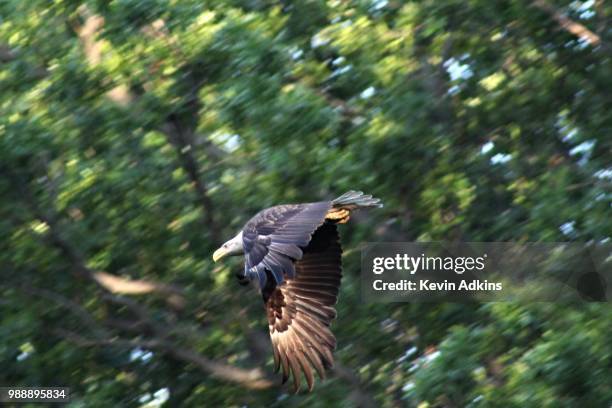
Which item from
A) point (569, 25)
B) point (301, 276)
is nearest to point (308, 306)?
point (301, 276)

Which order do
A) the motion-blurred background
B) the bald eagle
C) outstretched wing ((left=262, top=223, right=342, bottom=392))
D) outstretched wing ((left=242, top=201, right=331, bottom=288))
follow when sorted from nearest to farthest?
outstretched wing ((left=242, top=201, right=331, bottom=288)) < the bald eagle < outstretched wing ((left=262, top=223, right=342, bottom=392)) < the motion-blurred background

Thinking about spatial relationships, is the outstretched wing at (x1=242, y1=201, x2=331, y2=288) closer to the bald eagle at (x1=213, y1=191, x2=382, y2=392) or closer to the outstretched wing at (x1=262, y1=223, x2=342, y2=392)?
the bald eagle at (x1=213, y1=191, x2=382, y2=392)

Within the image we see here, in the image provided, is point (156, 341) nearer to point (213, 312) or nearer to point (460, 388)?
point (213, 312)

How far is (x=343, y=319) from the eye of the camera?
642 inches

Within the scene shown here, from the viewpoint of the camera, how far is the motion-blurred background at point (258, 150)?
52.7 feet

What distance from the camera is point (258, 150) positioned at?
635 inches

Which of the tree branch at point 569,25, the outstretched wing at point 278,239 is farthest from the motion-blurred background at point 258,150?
the outstretched wing at point 278,239

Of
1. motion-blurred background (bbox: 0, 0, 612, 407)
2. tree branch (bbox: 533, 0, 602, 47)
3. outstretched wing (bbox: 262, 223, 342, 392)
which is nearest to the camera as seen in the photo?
outstretched wing (bbox: 262, 223, 342, 392)

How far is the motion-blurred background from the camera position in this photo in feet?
52.7

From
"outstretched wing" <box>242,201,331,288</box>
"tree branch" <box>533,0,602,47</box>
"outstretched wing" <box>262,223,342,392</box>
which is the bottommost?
"tree branch" <box>533,0,602,47</box>

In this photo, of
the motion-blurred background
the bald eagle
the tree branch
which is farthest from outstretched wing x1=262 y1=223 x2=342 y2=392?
the tree branch

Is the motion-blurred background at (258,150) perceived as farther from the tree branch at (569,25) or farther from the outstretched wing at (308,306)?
the outstretched wing at (308,306)

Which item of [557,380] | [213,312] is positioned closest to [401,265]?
[213,312]

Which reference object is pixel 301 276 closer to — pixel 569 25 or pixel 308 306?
pixel 308 306
